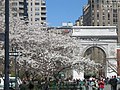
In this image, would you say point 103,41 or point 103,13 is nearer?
point 103,41

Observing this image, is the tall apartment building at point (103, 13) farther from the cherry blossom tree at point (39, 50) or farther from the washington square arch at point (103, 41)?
the cherry blossom tree at point (39, 50)

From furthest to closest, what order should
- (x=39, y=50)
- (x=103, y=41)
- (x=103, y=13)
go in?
(x=103, y=13) < (x=103, y=41) < (x=39, y=50)

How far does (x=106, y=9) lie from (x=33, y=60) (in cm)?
13770

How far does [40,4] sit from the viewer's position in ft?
479

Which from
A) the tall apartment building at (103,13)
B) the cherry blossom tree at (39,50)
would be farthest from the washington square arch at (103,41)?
the cherry blossom tree at (39,50)

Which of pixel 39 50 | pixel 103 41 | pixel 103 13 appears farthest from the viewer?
pixel 103 13

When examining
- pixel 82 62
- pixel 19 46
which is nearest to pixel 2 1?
pixel 19 46

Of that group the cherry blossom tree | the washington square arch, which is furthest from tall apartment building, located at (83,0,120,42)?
the cherry blossom tree

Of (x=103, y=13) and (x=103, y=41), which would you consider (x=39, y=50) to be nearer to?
(x=103, y=41)

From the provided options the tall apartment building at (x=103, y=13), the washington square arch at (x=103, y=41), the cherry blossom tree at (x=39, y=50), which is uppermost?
the tall apartment building at (x=103, y=13)

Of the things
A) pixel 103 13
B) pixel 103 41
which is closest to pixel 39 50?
pixel 103 41

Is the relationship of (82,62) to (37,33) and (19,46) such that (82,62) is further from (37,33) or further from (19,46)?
(19,46)

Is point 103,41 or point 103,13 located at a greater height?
point 103,13

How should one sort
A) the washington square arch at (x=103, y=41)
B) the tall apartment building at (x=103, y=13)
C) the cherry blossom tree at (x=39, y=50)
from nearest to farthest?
1. the cherry blossom tree at (x=39, y=50)
2. the washington square arch at (x=103, y=41)
3. the tall apartment building at (x=103, y=13)
